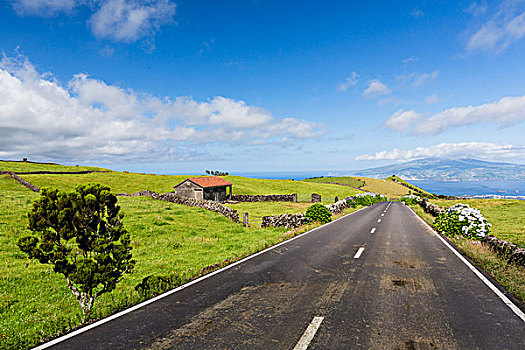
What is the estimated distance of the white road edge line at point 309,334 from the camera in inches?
186

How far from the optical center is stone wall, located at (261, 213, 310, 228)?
20.7 metres

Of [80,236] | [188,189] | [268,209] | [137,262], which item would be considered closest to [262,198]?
[268,209]

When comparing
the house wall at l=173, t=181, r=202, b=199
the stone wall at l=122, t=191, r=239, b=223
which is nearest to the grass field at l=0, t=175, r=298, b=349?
the stone wall at l=122, t=191, r=239, b=223

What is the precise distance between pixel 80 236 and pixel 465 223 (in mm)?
18977

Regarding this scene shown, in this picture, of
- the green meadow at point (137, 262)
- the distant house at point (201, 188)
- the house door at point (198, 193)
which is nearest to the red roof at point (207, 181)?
the distant house at point (201, 188)

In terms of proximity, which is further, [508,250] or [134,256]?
[134,256]

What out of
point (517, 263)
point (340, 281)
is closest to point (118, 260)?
point (340, 281)

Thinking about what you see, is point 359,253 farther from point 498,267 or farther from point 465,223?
point 465,223

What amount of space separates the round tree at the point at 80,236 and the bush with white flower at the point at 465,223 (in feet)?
57.0

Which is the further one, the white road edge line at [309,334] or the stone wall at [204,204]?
the stone wall at [204,204]

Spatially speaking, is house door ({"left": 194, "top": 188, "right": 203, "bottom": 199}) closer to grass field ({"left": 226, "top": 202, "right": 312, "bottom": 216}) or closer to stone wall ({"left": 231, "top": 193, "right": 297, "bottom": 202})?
grass field ({"left": 226, "top": 202, "right": 312, "bottom": 216})

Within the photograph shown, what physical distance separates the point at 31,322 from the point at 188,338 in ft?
16.0

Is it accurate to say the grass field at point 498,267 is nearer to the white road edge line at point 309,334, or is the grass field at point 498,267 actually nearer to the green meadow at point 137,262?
the green meadow at point 137,262

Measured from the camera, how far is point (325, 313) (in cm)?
603
